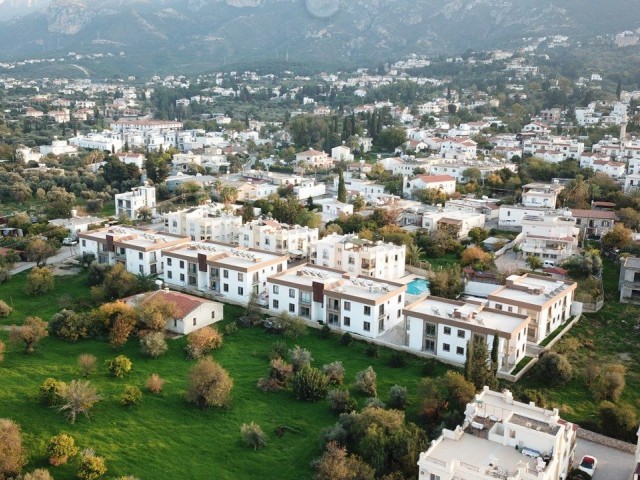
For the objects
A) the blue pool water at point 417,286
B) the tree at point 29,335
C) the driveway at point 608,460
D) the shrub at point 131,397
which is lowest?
the driveway at point 608,460

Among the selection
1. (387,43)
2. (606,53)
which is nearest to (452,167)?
(606,53)

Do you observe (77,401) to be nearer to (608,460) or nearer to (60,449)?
(60,449)

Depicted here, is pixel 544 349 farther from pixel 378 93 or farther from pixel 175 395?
pixel 378 93

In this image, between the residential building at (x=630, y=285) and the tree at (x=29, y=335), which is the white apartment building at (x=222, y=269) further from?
the residential building at (x=630, y=285)

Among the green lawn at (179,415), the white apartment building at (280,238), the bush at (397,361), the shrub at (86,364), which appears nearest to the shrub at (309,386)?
the green lawn at (179,415)

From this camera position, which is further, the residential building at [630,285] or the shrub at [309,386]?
the residential building at [630,285]

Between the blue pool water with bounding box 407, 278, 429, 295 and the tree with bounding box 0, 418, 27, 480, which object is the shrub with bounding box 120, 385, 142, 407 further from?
the blue pool water with bounding box 407, 278, 429, 295

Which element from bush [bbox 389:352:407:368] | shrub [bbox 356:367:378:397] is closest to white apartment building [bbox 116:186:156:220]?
bush [bbox 389:352:407:368]
